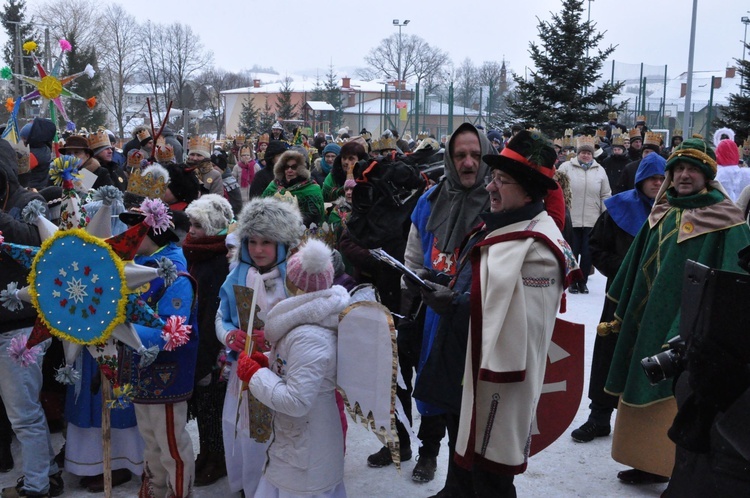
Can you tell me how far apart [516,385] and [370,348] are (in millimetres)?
668

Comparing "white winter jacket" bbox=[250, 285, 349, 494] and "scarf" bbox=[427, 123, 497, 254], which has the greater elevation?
"scarf" bbox=[427, 123, 497, 254]

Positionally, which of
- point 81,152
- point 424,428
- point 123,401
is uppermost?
point 81,152

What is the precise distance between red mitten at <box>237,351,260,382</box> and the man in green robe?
224 centimetres

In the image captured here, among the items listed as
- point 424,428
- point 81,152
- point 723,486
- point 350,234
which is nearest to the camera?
point 723,486

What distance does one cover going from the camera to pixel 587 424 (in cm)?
541

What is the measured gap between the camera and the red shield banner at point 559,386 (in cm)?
370

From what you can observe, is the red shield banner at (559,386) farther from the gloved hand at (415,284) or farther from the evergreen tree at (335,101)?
the evergreen tree at (335,101)

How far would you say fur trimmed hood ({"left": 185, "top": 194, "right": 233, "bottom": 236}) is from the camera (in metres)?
4.70

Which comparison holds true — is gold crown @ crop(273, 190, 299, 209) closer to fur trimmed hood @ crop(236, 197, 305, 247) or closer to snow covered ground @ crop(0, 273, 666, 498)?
fur trimmed hood @ crop(236, 197, 305, 247)

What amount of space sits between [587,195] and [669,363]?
805 cm

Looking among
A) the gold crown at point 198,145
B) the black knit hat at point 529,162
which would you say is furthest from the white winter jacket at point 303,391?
the gold crown at point 198,145

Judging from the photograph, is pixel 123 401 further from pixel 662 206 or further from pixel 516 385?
pixel 662 206

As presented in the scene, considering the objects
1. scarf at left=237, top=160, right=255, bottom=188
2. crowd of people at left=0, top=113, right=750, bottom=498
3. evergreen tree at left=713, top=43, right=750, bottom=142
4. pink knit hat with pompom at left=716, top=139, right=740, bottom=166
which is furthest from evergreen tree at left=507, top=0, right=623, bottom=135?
crowd of people at left=0, top=113, right=750, bottom=498

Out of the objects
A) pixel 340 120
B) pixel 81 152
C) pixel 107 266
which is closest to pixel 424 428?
pixel 107 266
